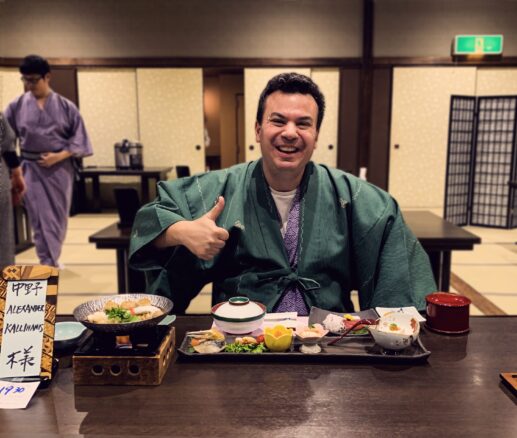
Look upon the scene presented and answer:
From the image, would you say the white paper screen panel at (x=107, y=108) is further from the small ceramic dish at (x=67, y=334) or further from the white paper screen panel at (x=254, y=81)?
the small ceramic dish at (x=67, y=334)

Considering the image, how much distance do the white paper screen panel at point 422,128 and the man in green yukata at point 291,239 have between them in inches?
279

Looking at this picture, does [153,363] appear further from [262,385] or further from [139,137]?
[139,137]

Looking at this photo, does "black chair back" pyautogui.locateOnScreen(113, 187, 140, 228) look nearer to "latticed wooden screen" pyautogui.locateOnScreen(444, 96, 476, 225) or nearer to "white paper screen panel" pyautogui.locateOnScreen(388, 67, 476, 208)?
"latticed wooden screen" pyautogui.locateOnScreen(444, 96, 476, 225)

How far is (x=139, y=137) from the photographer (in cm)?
874

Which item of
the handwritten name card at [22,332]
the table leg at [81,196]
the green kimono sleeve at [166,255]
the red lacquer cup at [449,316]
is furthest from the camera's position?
the table leg at [81,196]

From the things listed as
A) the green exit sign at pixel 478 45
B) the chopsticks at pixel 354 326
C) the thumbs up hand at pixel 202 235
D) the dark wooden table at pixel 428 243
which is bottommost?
the dark wooden table at pixel 428 243

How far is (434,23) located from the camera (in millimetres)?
8266

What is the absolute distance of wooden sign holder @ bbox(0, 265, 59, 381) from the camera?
1191 mm

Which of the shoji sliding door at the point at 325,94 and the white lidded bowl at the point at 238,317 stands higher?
the shoji sliding door at the point at 325,94

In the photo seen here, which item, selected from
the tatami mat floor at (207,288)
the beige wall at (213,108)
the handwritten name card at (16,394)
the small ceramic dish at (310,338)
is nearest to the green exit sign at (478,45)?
the tatami mat floor at (207,288)

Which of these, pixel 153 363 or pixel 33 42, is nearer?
pixel 153 363

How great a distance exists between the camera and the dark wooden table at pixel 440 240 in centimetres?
304

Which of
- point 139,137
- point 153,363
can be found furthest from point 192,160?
point 153,363

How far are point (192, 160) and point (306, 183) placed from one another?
23.3ft
